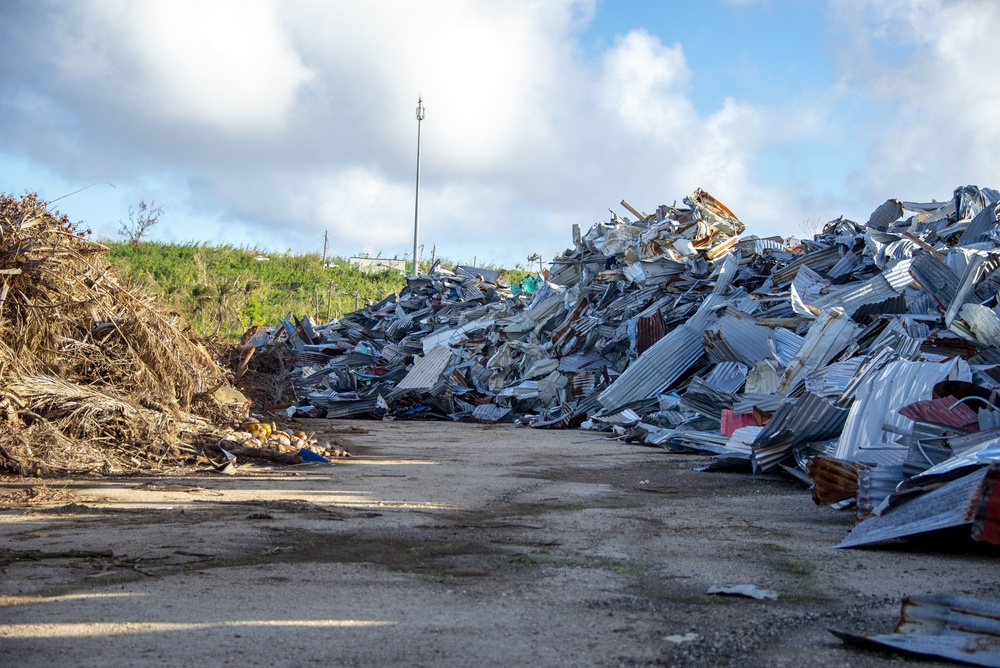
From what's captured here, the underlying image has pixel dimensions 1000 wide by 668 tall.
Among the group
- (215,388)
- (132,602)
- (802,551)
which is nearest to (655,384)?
(215,388)

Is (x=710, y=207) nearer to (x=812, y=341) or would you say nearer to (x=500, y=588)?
(x=812, y=341)

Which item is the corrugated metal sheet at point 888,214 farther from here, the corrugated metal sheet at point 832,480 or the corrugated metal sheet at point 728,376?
the corrugated metal sheet at point 832,480

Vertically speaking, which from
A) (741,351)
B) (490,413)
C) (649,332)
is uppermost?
(649,332)

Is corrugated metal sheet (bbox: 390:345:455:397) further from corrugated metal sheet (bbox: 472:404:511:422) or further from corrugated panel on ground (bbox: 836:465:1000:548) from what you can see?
corrugated panel on ground (bbox: 836:465:1000:548)

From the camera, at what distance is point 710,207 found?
17578mm

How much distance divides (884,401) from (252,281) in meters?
25.8

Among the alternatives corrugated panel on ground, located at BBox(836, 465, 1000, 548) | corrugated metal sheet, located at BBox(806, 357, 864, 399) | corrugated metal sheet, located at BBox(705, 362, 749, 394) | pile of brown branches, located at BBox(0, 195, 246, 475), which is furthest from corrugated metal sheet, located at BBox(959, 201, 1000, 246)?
pile of brown branches, located at BBox(0, 195, 246, 475)

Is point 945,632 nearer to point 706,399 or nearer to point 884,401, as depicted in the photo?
point 884,401

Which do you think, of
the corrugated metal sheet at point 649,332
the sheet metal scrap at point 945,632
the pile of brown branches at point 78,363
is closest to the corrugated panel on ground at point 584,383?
the corrugated metal sheet at point 649,332

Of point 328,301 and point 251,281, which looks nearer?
point 251,281

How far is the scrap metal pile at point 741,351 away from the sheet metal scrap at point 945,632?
113 centimetres

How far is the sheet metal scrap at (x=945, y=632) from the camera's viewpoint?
3.00 metres

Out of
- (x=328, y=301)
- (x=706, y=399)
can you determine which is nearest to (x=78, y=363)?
(x=706, y=399)

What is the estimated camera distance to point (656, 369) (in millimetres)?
12398
